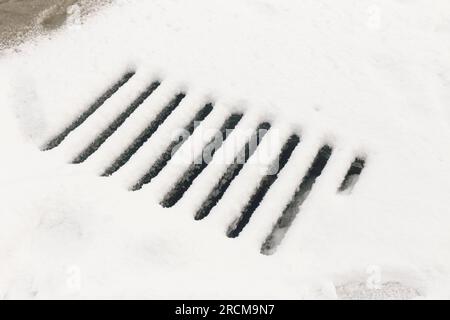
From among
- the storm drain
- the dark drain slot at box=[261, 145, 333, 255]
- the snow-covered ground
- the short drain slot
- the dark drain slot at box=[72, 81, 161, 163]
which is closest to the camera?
the snow-covered ground

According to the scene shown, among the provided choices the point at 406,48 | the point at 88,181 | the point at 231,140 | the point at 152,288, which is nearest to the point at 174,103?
the point at 231,140

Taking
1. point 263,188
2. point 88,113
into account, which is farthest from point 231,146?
point 88,113

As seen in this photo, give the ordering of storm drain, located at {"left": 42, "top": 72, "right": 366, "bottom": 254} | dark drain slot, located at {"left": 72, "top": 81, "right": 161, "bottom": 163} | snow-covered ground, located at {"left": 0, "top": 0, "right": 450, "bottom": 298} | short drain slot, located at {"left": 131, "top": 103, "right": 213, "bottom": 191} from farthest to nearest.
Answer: dark drain slot, located at {"left": 72, "top": 81, "right": 161, "bottom": 163} < short drain slot, located at {"left": 131, "top": 103, "right": 213, "bottom": 191} < storm drain, located at {"left": 42, "top": 72, "right": 366, "bottom": 254} < snow-covered ground, located at {"left": 0, "top": 0, "right": 450, "bottom": 298}

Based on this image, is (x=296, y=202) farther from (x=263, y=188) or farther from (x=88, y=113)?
(x=88, y=113)

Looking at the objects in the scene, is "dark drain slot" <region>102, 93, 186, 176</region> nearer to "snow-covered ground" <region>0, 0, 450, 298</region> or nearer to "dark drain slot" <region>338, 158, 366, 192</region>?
"snow-covered ground" <region>0, 0, 450, 298</region>

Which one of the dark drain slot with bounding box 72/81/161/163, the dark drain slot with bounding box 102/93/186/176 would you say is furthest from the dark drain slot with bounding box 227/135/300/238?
the dark drain slot with bounding box 72/81/161/163

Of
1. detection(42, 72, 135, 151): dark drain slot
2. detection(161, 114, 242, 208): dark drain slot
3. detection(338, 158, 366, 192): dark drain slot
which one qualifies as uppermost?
detection(338, 158, 366, 192): dark drain slot

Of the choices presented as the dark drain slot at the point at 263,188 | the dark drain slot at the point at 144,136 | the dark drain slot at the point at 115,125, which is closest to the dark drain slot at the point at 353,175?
the dark drain slot at the point at 263,188
